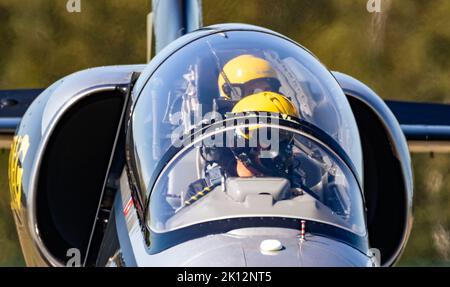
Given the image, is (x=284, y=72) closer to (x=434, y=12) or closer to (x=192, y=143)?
(x=192, y=143)

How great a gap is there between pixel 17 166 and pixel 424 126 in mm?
3351

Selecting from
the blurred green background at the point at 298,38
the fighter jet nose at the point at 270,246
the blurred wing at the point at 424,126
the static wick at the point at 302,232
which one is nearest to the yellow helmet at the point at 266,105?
the static wick at the point at 302,232

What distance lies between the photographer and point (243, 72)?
584cm

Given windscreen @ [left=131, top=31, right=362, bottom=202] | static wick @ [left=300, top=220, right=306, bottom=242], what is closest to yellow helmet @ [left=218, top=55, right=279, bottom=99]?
windscreen @ [left=131, top=31, right=362, bottom=202]

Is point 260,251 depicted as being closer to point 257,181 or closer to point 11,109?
point 257,181

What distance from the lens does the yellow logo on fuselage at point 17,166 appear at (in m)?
6.83

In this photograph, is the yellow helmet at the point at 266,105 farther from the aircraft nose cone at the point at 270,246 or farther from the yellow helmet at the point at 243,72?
the aircraft nose cone at the point at 270,246

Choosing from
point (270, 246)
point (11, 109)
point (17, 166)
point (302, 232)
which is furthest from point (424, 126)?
point (270, 246)

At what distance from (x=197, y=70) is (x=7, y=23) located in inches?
460

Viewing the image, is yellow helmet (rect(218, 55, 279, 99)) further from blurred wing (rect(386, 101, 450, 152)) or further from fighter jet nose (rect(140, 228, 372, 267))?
blurred wing (rect(386, 101, 450, 152))

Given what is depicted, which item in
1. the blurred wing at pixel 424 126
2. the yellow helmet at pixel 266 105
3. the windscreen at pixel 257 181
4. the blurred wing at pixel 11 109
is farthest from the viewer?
the blurred wing at pixel 424 126

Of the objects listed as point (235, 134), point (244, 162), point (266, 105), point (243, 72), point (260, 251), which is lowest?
point (260, 251)

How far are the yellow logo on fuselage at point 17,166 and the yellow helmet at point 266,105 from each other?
5.94ft

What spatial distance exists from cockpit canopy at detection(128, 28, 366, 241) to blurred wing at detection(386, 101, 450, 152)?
2.56 m
